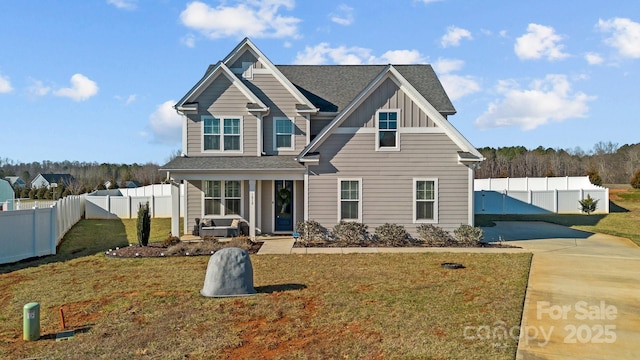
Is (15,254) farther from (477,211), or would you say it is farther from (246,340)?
(477,211)

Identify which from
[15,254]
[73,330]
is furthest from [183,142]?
[73,330]

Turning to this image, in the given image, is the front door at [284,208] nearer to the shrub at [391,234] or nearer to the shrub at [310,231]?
the shrub at [310,231]

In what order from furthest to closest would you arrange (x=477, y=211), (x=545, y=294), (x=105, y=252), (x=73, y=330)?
(x=477, y=211)
(x=105, y=252)
(x=545, y=294)
(x=73, y=330)

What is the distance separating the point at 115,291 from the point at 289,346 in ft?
16.7

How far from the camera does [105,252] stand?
46.8ft

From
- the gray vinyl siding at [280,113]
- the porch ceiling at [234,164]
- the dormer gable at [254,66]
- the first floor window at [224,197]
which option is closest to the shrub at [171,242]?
the porch ceiling at [234,164]

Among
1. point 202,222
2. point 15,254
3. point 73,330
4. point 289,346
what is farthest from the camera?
point 202,222

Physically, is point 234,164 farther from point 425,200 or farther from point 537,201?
point 537,201

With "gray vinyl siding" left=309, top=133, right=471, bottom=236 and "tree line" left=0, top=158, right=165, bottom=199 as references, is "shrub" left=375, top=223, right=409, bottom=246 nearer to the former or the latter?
"gray vinyl siding" left=309, top=133, right=471, bottom=236

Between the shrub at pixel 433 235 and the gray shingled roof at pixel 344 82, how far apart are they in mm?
5288

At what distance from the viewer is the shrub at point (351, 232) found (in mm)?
15469

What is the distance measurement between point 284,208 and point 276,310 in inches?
408

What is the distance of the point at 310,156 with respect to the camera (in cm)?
1579

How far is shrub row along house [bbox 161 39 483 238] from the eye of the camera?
15.8m
